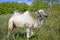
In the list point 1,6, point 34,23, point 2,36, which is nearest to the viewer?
point 34,23

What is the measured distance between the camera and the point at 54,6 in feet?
18.7

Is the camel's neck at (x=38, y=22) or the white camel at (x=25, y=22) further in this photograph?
the white camel at (x=25, y=22)

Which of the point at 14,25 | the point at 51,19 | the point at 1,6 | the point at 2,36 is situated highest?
the point at 51,19

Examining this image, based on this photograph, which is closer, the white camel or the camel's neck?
the camel's neck

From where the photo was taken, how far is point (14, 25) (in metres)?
7.47

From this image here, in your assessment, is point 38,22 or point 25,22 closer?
point 38,22

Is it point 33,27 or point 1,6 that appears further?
point 1,6

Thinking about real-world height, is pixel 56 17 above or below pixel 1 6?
above

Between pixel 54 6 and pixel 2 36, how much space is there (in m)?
3.01

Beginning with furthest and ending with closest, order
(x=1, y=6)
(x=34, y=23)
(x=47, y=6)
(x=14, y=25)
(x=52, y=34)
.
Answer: (x=1, y=6)
(x=14, y=25)
(x=34, y=23)
(x=47, y=6)
(x=52, y=34)

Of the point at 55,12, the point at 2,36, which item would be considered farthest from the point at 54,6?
the point at 2,36

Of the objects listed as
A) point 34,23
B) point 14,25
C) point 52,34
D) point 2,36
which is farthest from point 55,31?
point 2,36

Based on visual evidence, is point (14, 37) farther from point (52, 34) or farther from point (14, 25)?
point (52, 34)

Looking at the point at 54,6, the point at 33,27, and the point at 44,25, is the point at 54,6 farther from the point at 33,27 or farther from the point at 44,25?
the point at 33,27
